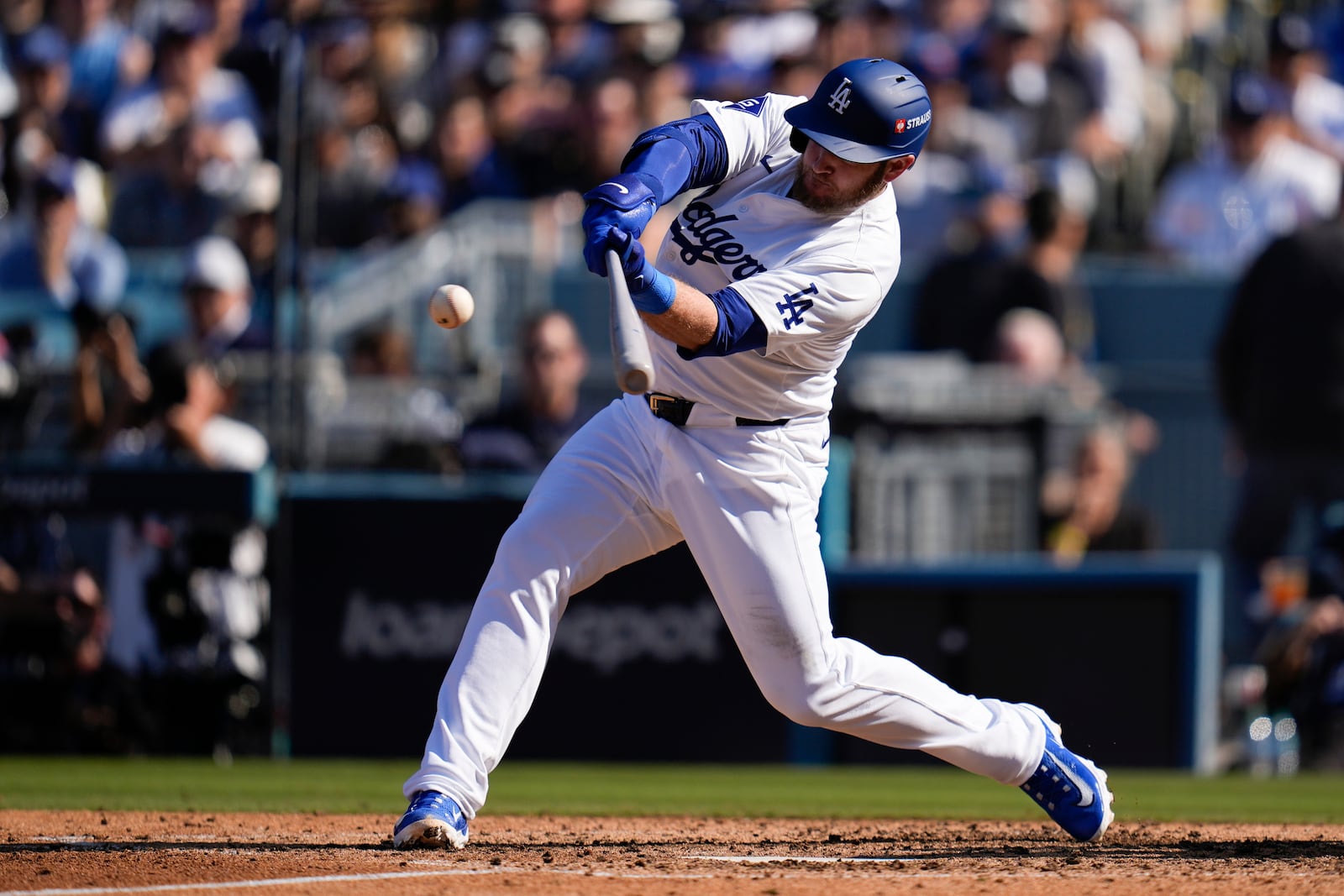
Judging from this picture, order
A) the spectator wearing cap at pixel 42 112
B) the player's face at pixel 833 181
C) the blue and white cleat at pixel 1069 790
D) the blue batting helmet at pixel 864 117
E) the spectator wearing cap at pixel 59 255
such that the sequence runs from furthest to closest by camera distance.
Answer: the spectator wearing cap at pixel 42 112, the spectator wearing cap at pixel 59 255, the blue and white cleat at pixel 1069 790, the player's face at pixel 833 181, the blue batting helmet at pixel 864 117

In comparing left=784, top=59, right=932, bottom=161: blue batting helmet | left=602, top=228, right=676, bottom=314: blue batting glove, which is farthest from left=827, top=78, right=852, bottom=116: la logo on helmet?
left=602, top=228, right=676, bottom=314: blue batting glove

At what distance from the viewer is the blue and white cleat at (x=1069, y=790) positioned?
18.0ft

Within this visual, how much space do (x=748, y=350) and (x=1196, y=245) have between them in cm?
796

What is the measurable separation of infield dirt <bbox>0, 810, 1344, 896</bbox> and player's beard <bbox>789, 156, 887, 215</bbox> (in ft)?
5.61

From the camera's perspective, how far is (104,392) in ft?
32.2

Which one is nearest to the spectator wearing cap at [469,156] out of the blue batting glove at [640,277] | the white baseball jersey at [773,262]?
the white baseball jersey at [773,262]

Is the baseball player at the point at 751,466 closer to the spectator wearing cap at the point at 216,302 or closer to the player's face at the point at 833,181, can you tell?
the player's face at the point at 833,181

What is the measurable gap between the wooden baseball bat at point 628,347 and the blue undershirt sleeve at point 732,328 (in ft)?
0.95

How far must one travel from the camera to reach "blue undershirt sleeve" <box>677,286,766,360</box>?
4.73 m

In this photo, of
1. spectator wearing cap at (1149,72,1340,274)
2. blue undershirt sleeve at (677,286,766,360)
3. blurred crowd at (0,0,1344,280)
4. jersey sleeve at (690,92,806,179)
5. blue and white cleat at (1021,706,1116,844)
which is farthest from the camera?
blurred crowd at (0,0,1344,280)

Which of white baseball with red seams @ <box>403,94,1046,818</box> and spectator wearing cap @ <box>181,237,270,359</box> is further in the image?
spectator wearing cap @ <box>181,237,270,359</box>

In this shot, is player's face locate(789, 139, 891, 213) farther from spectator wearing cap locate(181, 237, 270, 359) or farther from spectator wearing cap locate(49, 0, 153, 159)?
spectator wearing cap locate(49, 0, 153, 159)

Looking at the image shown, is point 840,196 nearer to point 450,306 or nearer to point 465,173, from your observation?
point 450,306

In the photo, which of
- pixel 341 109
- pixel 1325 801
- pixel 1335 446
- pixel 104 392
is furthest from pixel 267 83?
pixel 1325 801
